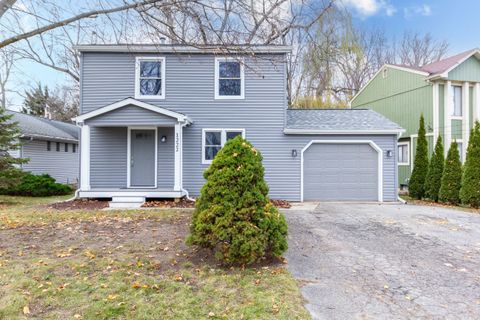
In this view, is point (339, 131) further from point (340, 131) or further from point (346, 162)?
point (346, 162)

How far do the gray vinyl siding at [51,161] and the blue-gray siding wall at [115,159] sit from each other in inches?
216

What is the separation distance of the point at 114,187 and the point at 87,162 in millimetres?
1267

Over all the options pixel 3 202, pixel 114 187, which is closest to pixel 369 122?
pixel 114 187

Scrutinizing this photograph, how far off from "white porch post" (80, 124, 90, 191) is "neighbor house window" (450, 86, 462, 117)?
1553 cm

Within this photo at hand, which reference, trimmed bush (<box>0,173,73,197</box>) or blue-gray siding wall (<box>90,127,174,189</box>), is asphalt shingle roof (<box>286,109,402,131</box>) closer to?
blue-gray siding wall (<box>90,127,174,189</box>)

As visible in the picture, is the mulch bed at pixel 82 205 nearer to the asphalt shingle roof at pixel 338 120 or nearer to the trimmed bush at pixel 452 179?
the asphalt shingle roof at pixel 338 120

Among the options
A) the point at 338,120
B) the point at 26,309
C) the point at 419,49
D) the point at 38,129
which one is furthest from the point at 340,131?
the point at 419,49

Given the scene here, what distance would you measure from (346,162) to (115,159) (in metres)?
8.19

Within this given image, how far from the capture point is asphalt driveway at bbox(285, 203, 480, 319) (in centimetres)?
321

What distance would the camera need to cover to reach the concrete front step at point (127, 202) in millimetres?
9758

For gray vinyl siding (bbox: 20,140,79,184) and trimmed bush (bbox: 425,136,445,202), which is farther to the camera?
gray vinyl siding (bbox: 20,140,79,184)

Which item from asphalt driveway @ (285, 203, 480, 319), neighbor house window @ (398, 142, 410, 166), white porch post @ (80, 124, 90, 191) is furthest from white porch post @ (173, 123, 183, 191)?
neighbor house window @ (398, 142, 410, 166)

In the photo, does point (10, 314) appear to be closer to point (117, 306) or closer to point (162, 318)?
point (117, 306)

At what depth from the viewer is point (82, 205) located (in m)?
9.74
